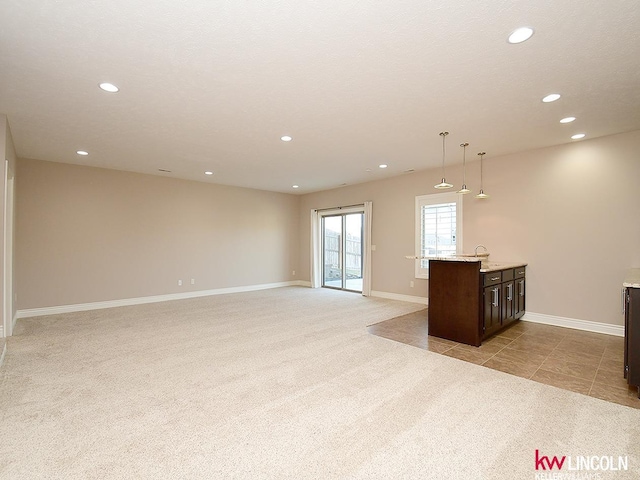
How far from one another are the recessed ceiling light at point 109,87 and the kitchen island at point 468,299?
420 cm

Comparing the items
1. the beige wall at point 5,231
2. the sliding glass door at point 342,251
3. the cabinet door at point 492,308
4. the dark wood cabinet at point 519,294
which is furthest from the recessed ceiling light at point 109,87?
the sliding glass door at point 342,251

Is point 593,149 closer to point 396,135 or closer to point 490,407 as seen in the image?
point 396,135

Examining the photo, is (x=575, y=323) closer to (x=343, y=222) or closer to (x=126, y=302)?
(x=343, y=222)

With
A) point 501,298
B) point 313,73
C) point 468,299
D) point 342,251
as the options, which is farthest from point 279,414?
point 342,251

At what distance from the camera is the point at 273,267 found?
893 cm

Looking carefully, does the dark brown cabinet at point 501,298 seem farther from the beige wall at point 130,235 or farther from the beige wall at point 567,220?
the beige wall at point 130,235

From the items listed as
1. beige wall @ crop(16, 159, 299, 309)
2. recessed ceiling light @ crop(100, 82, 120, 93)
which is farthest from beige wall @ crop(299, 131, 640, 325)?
recessed ceiling light @ crop(100, 82, 120, 93)

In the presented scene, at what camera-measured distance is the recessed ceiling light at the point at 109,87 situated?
9.69 ft

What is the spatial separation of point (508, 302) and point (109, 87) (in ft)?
18.3

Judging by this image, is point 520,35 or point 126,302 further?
point 126,302

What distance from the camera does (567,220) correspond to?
4680mm

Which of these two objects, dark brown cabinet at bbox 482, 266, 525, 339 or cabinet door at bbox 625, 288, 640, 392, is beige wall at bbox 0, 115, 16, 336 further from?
cabinet door at bbox 625, 288, 640, 392

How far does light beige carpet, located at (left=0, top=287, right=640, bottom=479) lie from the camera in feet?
5.85

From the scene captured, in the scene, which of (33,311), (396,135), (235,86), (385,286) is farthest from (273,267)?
(235,86)
